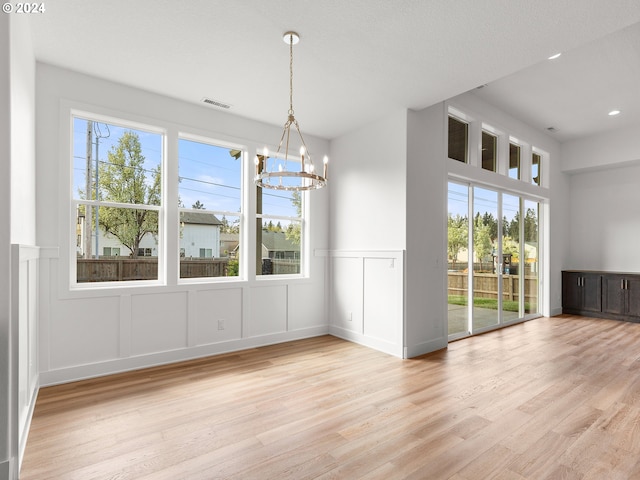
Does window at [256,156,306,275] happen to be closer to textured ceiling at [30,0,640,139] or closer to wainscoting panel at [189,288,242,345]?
wainscoting panel at [189,288,242,345]

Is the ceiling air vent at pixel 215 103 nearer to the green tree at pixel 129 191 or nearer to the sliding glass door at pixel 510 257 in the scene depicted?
the green tree at pixel 129 191

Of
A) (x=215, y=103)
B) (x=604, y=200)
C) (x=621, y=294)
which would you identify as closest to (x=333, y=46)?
(x=215, y=103)

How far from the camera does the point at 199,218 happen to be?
4262 mm

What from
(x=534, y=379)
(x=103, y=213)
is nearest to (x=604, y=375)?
(x=534, y=379)

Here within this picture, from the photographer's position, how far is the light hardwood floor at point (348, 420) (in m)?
2.05

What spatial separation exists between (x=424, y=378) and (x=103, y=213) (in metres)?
3.63

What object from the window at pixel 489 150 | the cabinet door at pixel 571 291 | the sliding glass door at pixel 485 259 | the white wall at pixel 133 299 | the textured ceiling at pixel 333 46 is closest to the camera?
the textured ceiling at pixel 333 46

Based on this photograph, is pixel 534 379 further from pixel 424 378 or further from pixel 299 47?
pixel 299 47

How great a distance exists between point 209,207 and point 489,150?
172 inches

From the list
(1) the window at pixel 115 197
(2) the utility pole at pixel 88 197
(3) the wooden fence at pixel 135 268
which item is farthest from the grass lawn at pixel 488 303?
(2) the utility pole at pixel 88 197

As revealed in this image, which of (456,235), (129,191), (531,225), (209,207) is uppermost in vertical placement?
(129,191)

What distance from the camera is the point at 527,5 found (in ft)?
7.79

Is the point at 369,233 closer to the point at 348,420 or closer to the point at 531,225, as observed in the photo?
the point at 348,420

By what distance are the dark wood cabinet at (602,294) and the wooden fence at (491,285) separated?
92cm
